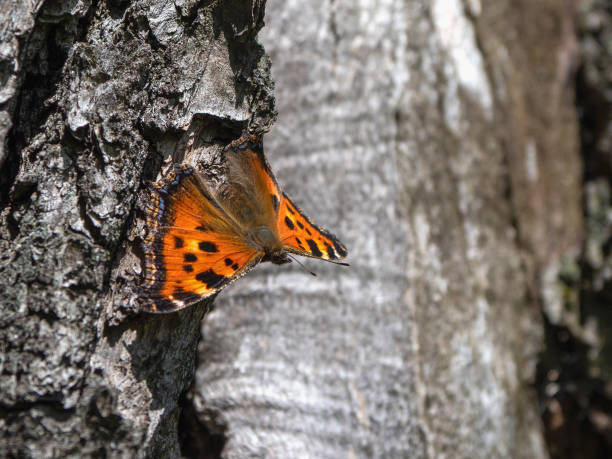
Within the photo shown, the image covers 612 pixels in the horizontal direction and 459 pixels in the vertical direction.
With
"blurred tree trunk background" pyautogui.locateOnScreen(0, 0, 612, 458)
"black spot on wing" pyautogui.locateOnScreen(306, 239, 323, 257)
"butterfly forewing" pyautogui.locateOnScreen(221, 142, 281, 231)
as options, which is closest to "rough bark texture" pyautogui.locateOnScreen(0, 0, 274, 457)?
"blurred tree trunk background" pyautogui.locateOnScreen(0, 0, 612, 458)

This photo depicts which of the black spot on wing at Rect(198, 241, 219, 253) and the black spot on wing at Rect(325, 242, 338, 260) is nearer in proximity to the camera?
the black spot on wing at Rect(198, 241, 219, 253)

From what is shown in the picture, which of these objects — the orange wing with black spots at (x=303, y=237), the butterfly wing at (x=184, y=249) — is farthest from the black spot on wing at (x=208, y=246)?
the orange wing with black spots at (x=303, y=237)

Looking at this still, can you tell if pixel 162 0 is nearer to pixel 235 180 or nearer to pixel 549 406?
pixel 235 180

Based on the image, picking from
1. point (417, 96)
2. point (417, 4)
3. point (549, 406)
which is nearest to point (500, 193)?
point (417, 96)

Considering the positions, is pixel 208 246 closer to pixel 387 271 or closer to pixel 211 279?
pixel 211 279

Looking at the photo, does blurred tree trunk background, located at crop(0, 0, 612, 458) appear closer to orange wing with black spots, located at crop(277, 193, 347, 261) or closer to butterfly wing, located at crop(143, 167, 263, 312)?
butterfly wing, located at crop(143, 167, 263, 312)

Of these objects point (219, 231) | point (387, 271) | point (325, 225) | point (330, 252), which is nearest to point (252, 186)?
point (219, 231)
